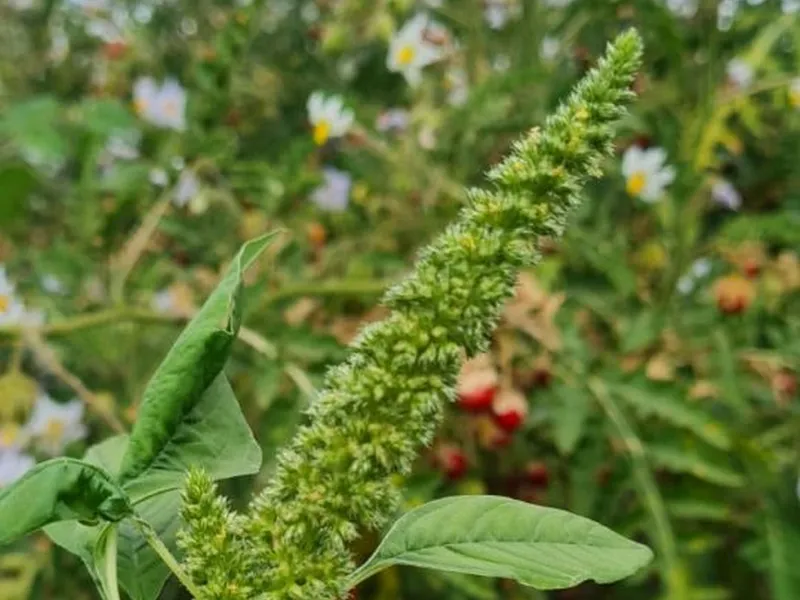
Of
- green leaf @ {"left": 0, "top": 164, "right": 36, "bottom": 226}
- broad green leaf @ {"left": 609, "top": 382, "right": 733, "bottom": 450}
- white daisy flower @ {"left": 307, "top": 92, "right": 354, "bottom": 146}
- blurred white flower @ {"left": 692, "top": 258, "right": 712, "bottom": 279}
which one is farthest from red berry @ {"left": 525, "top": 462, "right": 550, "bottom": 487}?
green leaf @ {"left": 0, "top": 164, "right": 36, "bottom": 226}

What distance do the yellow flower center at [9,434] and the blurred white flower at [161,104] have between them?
341mm

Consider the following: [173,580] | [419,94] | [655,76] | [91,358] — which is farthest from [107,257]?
[173,580]

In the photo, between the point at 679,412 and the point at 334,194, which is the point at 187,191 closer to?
the point at 334,194

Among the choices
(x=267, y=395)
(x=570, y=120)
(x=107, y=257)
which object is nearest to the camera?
(x=570, y=120)

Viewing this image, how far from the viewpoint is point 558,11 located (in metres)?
1.30

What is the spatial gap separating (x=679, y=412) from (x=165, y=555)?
0.67 m

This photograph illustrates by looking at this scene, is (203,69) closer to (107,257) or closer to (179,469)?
(107,257)

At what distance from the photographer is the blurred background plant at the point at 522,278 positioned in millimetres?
966

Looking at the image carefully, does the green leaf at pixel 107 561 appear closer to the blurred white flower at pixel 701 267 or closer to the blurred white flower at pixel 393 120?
the blurred white flower at pixel 701 267

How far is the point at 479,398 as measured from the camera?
99cm

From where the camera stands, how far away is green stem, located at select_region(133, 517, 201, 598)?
0.29 meters

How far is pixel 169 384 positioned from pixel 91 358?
85 cm

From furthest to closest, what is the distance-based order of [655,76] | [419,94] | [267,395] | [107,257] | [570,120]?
[419,94] < [655,76] < [107,257] < [267,395] < [570,120]

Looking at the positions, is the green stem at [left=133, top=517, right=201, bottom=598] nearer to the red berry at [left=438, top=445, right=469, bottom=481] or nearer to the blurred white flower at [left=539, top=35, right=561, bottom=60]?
the red berry at [left=438, top=445, right=469, bottom=481]
